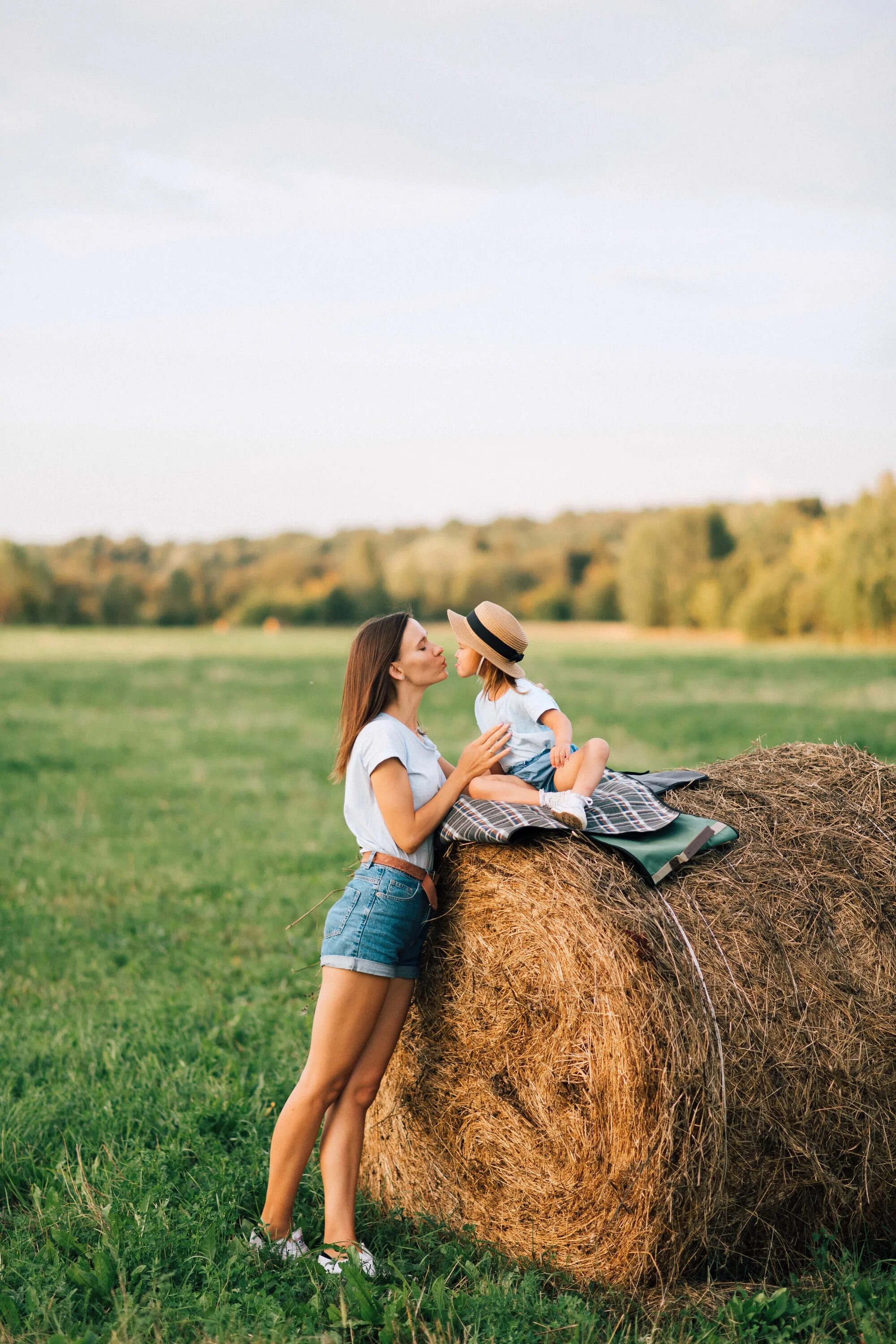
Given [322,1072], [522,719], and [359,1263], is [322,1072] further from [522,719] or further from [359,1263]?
[522,719]

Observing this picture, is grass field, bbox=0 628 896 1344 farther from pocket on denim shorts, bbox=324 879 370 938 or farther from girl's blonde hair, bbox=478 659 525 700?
girl's blonde hair, bbox=478 659 525 700

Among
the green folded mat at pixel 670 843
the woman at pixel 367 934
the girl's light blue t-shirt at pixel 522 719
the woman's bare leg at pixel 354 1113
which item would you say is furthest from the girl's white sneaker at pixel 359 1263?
the girl's light blue t-shirt at pixel 522 719

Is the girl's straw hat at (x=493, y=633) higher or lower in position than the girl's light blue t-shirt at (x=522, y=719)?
higher

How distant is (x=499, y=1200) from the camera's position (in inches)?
168

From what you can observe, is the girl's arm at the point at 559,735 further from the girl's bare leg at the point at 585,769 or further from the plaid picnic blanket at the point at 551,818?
the plaid picnic blanket at the point at 551,818

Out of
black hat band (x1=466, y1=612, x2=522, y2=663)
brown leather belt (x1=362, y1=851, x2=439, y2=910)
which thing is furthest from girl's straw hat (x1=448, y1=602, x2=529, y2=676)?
brown leather belt (x1=362, y1=851, x2=439, y2=910)

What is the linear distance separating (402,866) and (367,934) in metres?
0.28

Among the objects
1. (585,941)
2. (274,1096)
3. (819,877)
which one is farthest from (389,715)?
(274,1096)

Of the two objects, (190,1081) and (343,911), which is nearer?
(343,911)

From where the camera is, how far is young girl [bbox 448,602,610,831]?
4477mm

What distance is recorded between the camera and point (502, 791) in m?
4.46

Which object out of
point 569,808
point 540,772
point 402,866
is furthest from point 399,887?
point 540,772

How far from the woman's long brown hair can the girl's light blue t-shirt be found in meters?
0.60

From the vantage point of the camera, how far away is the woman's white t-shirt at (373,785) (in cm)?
426
